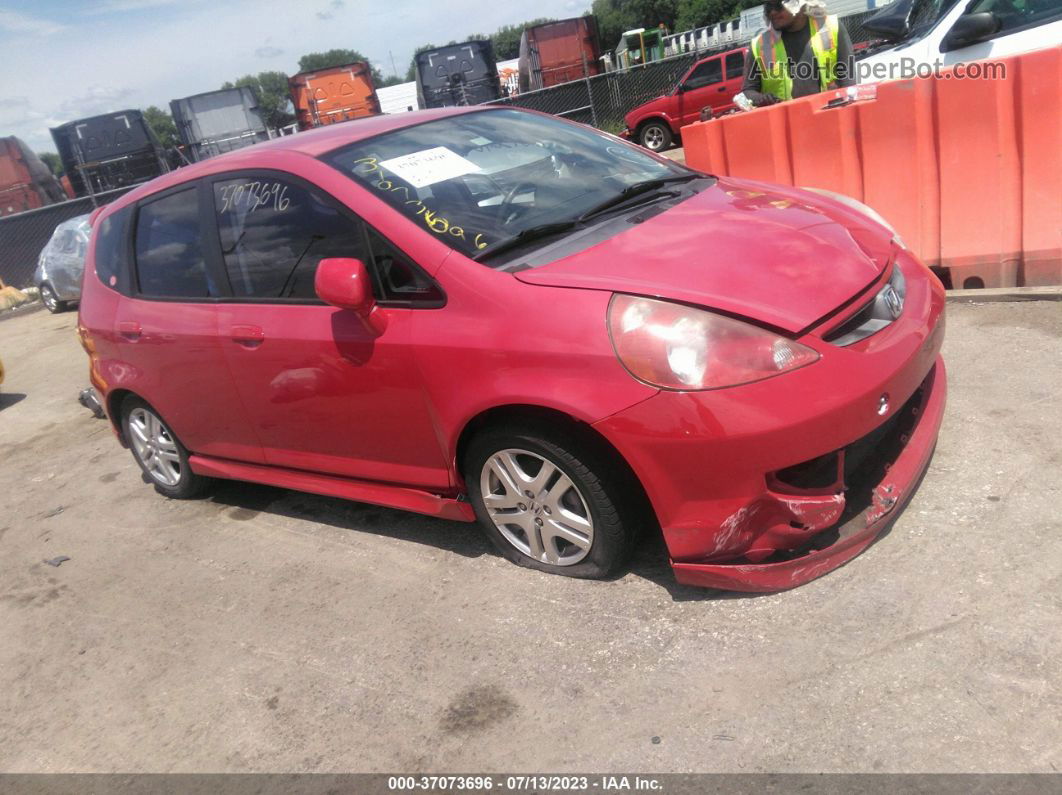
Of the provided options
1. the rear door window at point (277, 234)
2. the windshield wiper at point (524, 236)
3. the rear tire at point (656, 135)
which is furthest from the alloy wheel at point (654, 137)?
the windshield wiper at point (524, 236)

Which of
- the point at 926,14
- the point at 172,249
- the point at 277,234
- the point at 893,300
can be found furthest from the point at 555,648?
the point at 926,14

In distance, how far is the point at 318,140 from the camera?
397 centimetres

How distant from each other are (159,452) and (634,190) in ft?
9.93

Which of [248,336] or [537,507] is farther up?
[248,336]

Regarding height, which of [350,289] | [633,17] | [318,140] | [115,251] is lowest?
[350,289]

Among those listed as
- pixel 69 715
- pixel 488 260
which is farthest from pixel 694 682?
pixel 69 715

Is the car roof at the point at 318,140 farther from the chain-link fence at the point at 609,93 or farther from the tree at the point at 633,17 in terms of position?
the tree at the point at 633,17

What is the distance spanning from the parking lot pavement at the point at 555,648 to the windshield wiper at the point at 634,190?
51.8 inches

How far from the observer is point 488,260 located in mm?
3248

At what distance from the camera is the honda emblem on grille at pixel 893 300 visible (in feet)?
10.2

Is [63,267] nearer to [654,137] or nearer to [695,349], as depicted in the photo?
[654,137]

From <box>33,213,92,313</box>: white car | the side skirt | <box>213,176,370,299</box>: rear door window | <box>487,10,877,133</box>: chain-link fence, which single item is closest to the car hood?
<box>213,176,370,299</box>: rear door window

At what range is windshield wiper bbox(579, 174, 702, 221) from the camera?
359 cm

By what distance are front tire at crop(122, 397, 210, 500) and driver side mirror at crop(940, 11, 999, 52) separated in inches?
233
